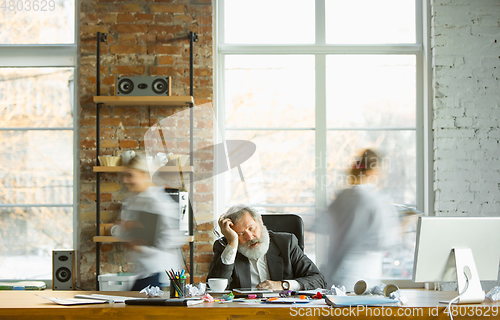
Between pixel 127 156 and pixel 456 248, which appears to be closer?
pixel 456 248

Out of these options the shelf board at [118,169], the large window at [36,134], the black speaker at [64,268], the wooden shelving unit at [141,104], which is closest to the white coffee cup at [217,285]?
the wooden shelving unit at [141,104]

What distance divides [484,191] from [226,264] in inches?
95.4

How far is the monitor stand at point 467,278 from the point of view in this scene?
1830 mm

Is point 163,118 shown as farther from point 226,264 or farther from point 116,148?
point 226,264

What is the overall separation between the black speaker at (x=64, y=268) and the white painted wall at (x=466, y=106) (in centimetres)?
291

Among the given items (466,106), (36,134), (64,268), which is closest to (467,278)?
(466,106)

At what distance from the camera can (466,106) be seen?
3814mm

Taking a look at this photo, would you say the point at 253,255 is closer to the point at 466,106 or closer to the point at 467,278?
the point at 467,278

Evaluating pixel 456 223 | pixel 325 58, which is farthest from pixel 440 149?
pixel 456 223

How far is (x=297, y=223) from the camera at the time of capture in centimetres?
285

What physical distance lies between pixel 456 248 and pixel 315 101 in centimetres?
231

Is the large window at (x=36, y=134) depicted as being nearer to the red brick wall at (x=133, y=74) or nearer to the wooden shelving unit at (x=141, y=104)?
the red brick wall at (x=133, y=74)

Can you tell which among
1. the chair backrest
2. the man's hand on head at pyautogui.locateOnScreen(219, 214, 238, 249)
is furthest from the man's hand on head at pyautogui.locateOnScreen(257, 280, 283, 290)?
the chair backrest

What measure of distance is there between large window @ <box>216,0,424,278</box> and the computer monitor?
6.74ft
